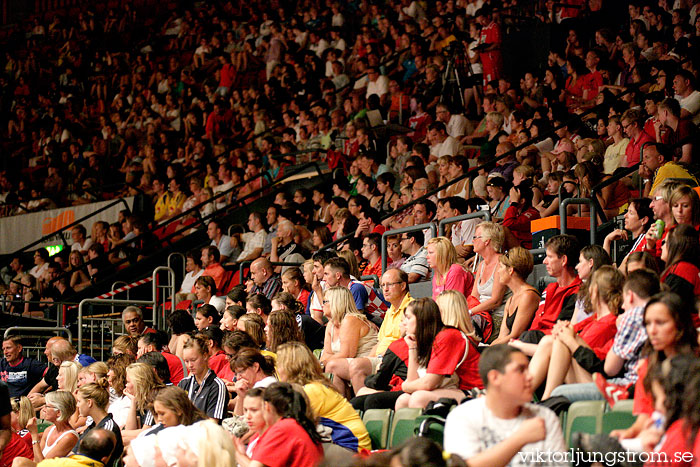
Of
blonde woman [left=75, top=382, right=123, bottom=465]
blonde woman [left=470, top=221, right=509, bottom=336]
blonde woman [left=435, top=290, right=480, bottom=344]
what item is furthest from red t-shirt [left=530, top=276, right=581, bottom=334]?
blonde woman [left=75, top=382, right=123, bottom=465]

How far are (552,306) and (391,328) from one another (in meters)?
1.41

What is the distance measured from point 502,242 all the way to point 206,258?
5.52m

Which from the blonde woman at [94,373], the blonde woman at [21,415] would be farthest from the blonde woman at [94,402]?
the blonde woman at [94,373]

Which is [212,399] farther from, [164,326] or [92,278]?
[92,278]

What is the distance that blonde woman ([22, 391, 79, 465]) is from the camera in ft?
23.8

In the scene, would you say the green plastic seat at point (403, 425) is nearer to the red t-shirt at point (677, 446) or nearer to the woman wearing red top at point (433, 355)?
the woman wearing red top at point (433, 355)

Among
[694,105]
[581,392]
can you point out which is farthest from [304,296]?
[581,392]

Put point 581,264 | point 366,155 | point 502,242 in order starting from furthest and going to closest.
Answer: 1. point 366,155
2. point 502,242
3. point 581,264

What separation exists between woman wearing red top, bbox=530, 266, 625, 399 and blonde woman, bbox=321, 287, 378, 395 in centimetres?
219

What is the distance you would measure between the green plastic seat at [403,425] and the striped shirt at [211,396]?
1698 mm

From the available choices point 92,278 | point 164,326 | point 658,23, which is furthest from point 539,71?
point 92,278

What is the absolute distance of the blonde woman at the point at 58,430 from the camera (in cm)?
726

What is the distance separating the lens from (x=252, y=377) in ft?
20.8

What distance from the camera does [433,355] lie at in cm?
584
